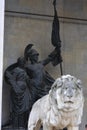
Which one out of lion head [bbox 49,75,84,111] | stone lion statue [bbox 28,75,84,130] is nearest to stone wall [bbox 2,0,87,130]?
stone lion statue [bbox 28,75,84,130]

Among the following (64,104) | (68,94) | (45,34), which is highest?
(45,34)

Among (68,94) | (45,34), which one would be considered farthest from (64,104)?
(45,34)

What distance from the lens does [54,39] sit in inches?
487

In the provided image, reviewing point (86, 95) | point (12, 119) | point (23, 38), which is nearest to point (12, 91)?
point (12, 119)

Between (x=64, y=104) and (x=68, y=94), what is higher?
(x=68, y=94)

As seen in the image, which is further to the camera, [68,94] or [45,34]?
[45,34]

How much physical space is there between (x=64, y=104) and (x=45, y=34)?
483 centimetres

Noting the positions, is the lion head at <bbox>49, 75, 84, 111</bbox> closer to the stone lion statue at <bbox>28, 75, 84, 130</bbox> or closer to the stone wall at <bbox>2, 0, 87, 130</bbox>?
the stone lion statue at <bbox>28, 75, 84, 130</bbox>

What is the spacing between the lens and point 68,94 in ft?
26.8

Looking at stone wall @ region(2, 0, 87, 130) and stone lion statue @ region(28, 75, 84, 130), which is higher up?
stone wall @ region(2, 0, 87, 130)

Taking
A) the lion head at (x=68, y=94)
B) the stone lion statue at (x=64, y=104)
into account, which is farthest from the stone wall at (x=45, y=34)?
the lion head at (x=68, y=94)

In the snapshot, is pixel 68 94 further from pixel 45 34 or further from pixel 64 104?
pixel 45 34

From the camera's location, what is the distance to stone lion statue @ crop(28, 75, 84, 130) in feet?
26.9

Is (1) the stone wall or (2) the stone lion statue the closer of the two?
(2) the stone lion statue
